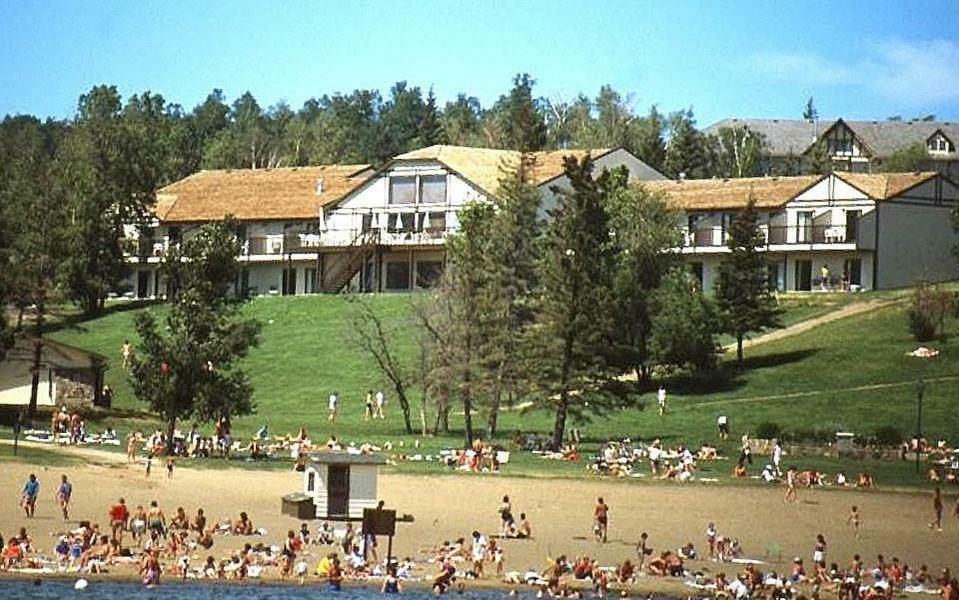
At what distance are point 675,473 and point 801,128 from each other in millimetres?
107722

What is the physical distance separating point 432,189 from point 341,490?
57064 millimetres

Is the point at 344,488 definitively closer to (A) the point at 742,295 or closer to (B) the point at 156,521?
(B) the point at 156,521

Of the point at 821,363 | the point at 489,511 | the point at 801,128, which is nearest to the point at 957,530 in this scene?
the point at 489,511

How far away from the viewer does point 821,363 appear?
3086 inches

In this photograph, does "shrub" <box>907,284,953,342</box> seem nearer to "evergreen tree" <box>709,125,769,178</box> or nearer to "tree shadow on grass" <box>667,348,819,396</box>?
"tree shadow on grass" <box>667,348,819,396</box>

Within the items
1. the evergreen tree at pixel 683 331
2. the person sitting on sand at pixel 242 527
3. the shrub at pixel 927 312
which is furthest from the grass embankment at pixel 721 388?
the person sitting on sand at pixel 242 527

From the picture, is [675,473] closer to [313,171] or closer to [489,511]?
[489,511]

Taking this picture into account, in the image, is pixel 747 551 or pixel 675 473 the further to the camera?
pixel 675 473

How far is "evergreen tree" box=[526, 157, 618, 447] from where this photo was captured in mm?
66938

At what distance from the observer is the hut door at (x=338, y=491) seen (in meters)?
47.7

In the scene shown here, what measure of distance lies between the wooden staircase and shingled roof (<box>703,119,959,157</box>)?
5807 centimetres

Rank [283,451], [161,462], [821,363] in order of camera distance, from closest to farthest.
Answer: [161,462] → [283,451] → [821,363]

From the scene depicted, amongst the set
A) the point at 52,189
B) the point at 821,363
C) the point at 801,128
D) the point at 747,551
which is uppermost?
the point at 801,128

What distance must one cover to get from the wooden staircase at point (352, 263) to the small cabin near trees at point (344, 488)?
175 ft
